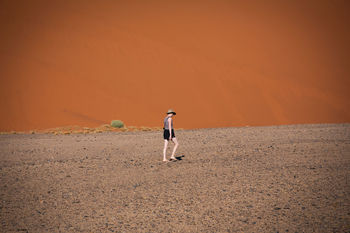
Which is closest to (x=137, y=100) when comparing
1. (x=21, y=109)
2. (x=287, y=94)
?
(x=21, y=109)

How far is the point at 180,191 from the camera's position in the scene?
5066mm

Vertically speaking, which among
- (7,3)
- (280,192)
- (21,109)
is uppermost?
(7,3)

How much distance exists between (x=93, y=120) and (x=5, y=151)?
9916 millimetres

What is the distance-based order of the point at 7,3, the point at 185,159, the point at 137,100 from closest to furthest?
the point at 185,159
the point at 137,100
the point at 7,3

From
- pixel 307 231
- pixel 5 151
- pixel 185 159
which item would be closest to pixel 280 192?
pixel 307 231

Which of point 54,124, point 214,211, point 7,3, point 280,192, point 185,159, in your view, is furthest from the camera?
point 7,3

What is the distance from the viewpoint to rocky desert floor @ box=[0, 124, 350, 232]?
3807mm

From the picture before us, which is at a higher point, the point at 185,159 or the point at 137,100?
the point at 137,100

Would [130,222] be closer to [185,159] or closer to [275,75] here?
[185,159]

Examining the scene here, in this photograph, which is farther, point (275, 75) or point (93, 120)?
point (275, 75)

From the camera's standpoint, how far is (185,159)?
25.7 ft

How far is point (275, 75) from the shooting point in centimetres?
2509

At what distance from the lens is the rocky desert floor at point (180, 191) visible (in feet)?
12.5

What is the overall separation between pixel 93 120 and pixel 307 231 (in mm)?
17881
